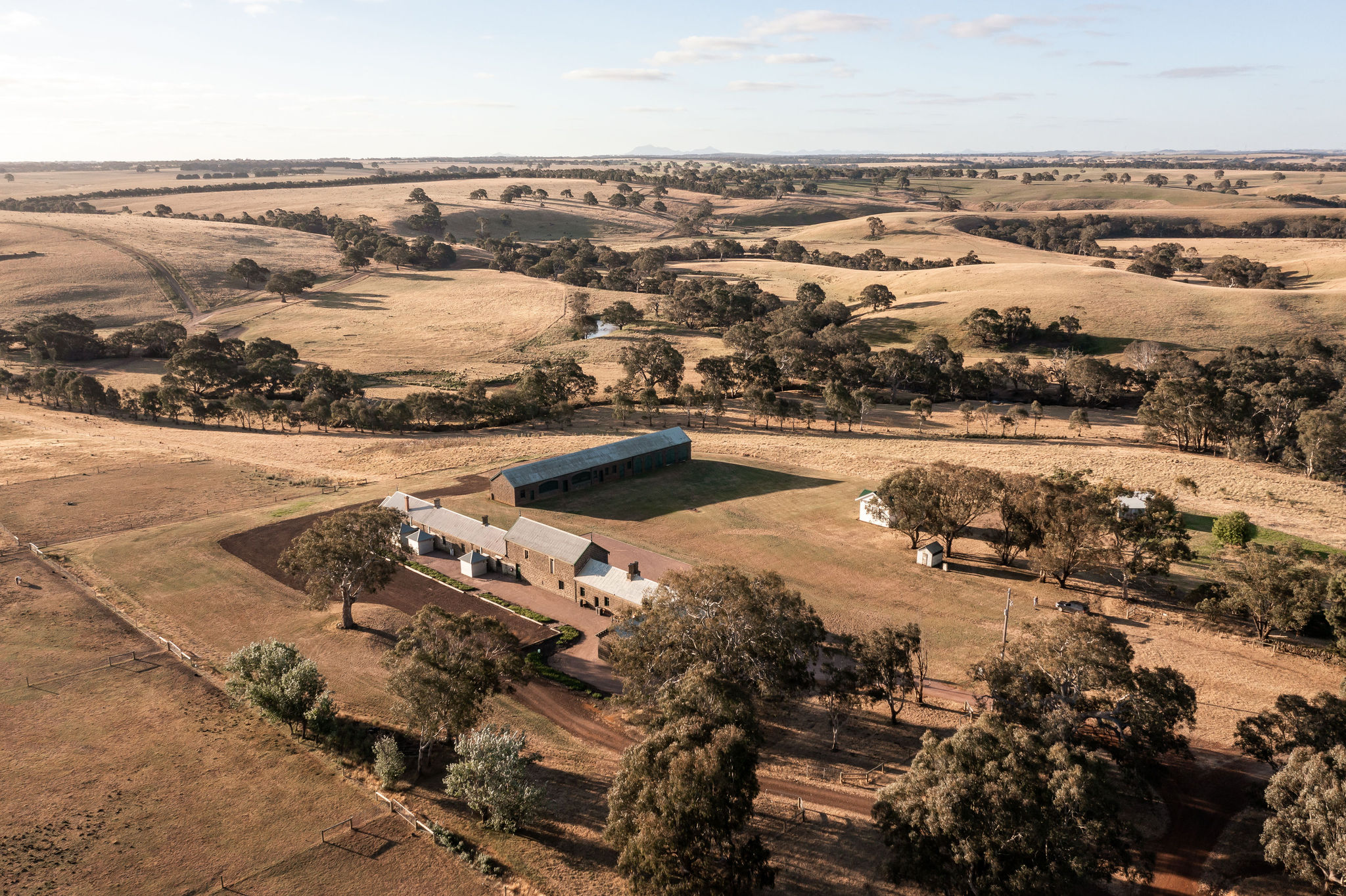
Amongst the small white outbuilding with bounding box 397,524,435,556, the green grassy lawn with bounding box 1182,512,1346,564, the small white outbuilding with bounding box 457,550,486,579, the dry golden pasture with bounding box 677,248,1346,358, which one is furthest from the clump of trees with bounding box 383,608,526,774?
the dry golden pasture with bounding box 677,248,1346,358

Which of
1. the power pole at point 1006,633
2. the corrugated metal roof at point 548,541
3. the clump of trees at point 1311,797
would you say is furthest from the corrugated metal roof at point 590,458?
the clump of trees at point 1311,797

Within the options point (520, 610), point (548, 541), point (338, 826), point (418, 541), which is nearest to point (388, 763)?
point (338, 826)

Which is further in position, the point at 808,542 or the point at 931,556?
the point at 808,542

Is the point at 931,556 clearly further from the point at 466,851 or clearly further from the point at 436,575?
the point at 466,851

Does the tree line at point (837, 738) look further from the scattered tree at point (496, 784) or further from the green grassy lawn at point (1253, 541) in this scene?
the green grassy lawn at point (1253, 541)

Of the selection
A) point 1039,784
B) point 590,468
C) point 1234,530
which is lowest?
point 1234,530

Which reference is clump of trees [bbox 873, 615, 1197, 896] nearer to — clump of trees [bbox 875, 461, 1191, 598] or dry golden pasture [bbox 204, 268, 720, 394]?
clump of trees [bbox 875, 461, 1191, 598]
